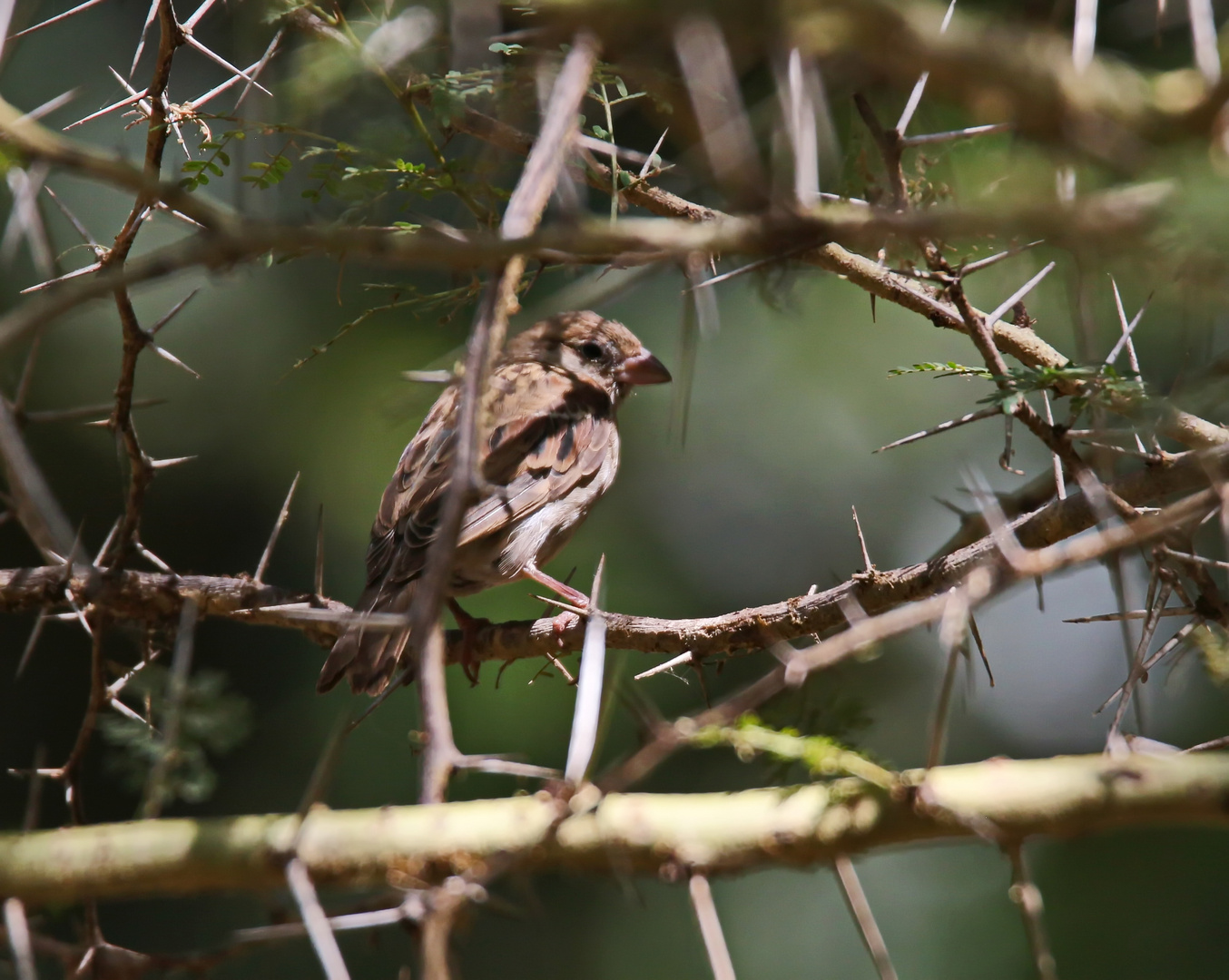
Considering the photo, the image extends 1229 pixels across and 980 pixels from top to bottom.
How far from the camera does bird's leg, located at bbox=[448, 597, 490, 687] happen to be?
4.41 metres

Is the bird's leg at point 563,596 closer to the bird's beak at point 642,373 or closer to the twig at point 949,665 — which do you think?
the bird's beak at point 642,373

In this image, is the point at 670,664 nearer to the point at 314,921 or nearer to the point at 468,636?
the point at 468,636

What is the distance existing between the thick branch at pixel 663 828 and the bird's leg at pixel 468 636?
2627 mm

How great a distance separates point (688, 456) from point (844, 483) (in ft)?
5.22

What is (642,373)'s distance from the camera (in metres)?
6.18

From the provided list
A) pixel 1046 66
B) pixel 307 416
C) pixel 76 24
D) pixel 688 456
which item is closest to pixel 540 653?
pixel 1046 66

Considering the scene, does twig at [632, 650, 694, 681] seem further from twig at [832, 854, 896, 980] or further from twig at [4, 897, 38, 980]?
twig at [4, 897, 38, 980]

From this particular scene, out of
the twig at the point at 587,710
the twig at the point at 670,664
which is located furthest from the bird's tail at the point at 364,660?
the twig at the point at 587,710

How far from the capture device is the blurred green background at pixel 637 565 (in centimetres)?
808

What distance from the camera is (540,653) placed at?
4168 mm

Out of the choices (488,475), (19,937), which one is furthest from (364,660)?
(19,937)

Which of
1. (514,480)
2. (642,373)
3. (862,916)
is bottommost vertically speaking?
(514,480)

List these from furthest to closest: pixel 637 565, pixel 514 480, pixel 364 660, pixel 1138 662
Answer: pixel 637 565, pixel 514 480, pixel 364 660, pixel 1138 662

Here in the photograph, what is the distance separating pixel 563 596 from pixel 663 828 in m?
3.41
